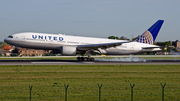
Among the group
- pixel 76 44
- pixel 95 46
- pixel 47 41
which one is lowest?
pixel 95 46

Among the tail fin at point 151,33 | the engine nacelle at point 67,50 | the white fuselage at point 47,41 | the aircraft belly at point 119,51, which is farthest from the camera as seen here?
the tail fin at point 151,33

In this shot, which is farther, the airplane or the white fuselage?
the airplane

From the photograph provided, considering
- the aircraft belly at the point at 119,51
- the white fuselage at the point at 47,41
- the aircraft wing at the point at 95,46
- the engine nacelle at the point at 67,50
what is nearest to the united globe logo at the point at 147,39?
the aircraft belly at the point at 119,51

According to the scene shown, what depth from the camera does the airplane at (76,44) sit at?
130 ft

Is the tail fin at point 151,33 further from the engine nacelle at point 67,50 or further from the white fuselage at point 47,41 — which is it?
the engine nacelle at point 67,50

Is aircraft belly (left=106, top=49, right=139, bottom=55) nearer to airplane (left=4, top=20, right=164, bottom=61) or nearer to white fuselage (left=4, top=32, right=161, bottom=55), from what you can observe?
airplane (left=4, top=20, right=164, bottom=61)

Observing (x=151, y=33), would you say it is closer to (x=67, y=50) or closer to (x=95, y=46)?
(x=95, y=46)

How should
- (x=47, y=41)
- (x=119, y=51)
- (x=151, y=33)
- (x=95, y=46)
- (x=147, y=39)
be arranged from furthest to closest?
1. (x=147, y=39)
2. (x=151, y=33)
3. (x=119, y=51)
4. (x=95, y=46)
5. (x=47, y=41)

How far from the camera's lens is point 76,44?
42.7 meters

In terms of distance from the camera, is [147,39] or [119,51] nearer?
[119,51]

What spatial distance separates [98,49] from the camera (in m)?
43.3

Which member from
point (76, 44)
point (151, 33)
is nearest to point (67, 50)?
point (76, 44)

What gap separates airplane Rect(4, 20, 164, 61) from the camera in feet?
130

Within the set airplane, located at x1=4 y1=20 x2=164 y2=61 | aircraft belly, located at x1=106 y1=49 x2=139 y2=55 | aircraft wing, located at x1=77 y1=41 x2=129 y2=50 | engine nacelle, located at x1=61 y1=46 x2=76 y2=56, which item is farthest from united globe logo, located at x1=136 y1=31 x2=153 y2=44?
engine nacelle, located at x1=61 y1=46 x2=76 y2=56
